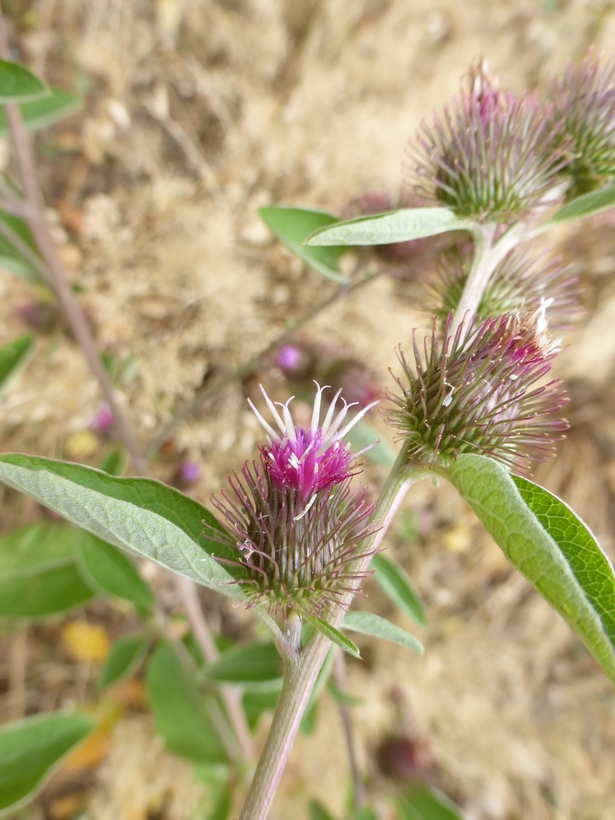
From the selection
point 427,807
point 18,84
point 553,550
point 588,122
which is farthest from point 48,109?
point 427,807

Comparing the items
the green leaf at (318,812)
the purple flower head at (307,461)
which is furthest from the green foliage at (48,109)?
the green leaf at (318,812)

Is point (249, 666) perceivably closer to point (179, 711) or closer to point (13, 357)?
point (179, 711)

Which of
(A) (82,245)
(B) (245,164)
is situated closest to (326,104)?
(B) (245,164)

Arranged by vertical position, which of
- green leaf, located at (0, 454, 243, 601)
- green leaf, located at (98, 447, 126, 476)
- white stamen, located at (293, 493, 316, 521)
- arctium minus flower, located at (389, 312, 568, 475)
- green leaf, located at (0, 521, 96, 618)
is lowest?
green leaf, located at (0, 521, 96, 618)

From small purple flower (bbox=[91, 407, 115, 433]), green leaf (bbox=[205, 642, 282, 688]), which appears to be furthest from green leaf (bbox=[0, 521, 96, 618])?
green leaf (bbox=[205, 642, 282, 688])

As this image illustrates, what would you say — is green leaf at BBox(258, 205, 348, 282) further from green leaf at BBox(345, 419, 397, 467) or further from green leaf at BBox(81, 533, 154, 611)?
green leaf at BBox(81, 533, 154, 611)

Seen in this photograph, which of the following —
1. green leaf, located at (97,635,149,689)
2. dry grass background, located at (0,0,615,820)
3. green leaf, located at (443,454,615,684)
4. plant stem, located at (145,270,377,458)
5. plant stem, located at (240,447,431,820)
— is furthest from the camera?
dry grass background, located at (0,0,615,820)
